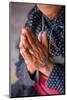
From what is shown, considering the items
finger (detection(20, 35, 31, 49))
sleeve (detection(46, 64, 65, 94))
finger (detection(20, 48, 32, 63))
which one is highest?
finger (detection(20, 35, 31, 49))

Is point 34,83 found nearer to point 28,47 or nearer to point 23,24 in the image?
point 28,47

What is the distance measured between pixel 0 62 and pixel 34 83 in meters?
0.35

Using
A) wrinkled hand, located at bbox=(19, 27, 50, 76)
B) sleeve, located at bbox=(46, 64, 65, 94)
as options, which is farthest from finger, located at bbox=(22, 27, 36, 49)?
sleeve, located at bbox=(46, 64, 65, 94)

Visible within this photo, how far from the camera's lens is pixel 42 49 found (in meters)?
2.02

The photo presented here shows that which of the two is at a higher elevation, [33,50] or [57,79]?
[33,50]

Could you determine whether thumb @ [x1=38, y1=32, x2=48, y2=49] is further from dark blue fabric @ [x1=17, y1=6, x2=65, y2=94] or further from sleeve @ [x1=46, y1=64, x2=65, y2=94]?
sleeve @ [x1=46, y1=64, x2=65, y2=94]

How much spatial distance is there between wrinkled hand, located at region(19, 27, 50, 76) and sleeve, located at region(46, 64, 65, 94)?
9 cm

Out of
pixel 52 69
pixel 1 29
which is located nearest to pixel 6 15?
pixel 1 29

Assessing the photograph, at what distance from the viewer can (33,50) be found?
1986 millimetres

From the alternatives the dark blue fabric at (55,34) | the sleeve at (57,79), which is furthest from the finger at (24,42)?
the sleeve at (57,79)

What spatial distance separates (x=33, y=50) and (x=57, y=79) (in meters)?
0.34

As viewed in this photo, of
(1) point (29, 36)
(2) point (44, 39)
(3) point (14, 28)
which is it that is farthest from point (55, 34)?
(3) point (14, 28)

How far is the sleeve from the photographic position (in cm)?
203

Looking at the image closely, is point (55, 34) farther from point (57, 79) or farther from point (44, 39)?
point (57, 79)
